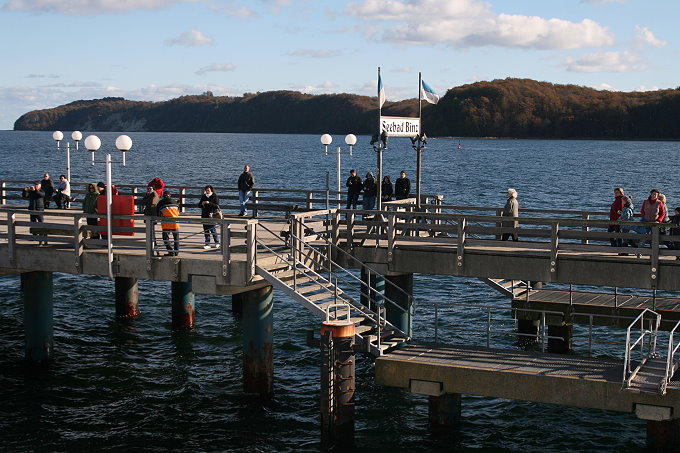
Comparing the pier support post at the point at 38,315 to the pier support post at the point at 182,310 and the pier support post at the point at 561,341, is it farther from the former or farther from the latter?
the pier support post at the point at 561,341

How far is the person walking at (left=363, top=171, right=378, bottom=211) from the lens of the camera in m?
26.2

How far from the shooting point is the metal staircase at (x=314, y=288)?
60.1ft

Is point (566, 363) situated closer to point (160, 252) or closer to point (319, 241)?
point (319, 241)

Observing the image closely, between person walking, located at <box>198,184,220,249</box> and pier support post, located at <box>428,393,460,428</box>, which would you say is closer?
pier support post, located at <box>428,393,460,428</box>

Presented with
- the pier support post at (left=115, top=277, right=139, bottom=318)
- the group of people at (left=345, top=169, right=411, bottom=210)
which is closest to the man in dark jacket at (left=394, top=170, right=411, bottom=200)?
the group of people at (left=345, top=169, right=411, bottom=210)

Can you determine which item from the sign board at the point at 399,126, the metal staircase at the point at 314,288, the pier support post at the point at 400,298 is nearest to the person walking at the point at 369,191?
the sign board at the point at 399,126

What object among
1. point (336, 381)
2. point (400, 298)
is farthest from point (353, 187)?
point (336, 381)

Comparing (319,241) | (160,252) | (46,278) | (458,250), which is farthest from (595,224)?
(46,278)

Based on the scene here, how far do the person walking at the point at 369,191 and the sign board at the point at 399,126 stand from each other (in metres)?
3.39

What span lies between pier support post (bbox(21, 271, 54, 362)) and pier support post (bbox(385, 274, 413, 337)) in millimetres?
8176

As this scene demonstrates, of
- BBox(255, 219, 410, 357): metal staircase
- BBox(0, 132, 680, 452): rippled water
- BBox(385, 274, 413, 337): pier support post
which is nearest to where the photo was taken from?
BBox(255, 219, 410, 357): metal staircase

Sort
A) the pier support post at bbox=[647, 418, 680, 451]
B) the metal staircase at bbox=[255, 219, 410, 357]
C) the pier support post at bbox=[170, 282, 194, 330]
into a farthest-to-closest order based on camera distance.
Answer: the pier support post at bbox=[170, 282, 194, 330] → the metal staircase at bbox=[255, 219, 410, 357] → the pier support post at bbox=[647, 418, 680, 451]

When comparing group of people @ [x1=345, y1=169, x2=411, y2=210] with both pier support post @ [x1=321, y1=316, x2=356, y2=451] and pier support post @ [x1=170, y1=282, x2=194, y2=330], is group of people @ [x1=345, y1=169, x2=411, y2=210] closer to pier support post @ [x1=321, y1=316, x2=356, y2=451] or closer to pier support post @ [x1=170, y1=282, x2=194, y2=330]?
pier support post @ [x1=170, y1=282, x2=194, y2=330]

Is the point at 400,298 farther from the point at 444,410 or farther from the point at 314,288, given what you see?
the point at 444,410
